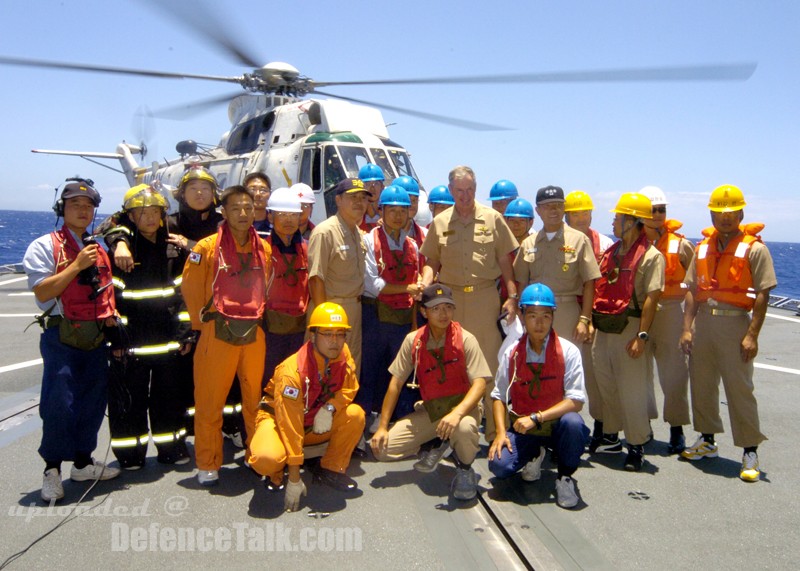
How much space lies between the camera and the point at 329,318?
12.7 feet

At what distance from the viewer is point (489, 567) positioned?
10.3 ft

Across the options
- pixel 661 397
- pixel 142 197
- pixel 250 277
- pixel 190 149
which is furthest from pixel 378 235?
pixel 190 149

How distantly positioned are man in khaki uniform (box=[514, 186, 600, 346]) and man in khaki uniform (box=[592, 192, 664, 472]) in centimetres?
13

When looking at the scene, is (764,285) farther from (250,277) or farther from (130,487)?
(130,487)

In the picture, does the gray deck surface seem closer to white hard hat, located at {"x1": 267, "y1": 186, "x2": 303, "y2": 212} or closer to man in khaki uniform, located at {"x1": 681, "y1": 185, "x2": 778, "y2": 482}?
man in khaki uniform, located at {"x1": 681, "y1": 185, "x2": 778, "y2": 482}

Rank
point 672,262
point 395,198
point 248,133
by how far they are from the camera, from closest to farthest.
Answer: point 395,198 < point 672,262 < point 248,133

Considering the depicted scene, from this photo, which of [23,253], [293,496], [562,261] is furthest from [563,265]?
[23,253]

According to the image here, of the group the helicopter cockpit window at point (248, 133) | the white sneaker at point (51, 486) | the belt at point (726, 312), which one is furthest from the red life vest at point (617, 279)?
the helicopter cockpit window at point (248, 133)

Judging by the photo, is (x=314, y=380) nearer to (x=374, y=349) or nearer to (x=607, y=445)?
(x=374, y=349)

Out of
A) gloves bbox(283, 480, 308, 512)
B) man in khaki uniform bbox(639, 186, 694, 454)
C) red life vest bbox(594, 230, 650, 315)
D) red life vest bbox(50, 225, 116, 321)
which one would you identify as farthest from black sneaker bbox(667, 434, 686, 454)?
red life vest bbox(50, 225, 116, 321)

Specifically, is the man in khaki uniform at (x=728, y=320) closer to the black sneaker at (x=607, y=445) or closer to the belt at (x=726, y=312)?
the belt at (x=726, y=312)

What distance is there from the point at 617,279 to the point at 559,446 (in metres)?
1.37

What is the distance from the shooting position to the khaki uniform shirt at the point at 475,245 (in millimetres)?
4863

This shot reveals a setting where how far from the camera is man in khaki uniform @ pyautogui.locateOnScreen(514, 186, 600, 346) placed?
15.3ft
